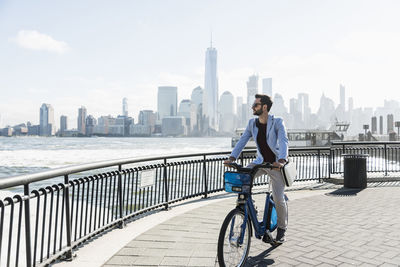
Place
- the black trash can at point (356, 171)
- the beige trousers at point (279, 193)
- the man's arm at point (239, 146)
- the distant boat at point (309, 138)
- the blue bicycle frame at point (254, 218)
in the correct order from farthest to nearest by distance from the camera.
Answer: the distant boat at point (309, 138) < the black trash can at point (356, 171) < the beige trousers at point (279, 193) < the man's arm at point (239, 146) < the blue bicycle frame at point (254, 218)

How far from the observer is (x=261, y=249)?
4.33 meters

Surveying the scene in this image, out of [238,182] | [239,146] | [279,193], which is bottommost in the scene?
[279,193]

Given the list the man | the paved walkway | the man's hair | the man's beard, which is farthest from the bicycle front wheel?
the man's hair

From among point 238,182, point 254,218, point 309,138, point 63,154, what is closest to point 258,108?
point 238,182

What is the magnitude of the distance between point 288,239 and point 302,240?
186 millimetres

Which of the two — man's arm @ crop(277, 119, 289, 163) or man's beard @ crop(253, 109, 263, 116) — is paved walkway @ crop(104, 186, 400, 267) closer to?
man's arm @ crop(277, 119, 289, 163)

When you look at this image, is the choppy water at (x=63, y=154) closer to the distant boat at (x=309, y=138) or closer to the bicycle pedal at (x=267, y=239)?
the bicycle pedal at (x=267, y=239)

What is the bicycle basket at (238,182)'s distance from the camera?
3496 mm

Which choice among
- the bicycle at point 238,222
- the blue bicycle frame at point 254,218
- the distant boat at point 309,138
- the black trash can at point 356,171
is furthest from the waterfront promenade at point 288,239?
the distant boat at point 309,138

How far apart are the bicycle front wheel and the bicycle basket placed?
0.21 meters

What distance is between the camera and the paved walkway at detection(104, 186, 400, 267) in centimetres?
393

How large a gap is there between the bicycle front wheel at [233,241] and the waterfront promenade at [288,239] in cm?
42

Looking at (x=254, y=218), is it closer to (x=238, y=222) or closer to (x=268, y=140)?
(x=238, y=222)

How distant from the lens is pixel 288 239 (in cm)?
475
